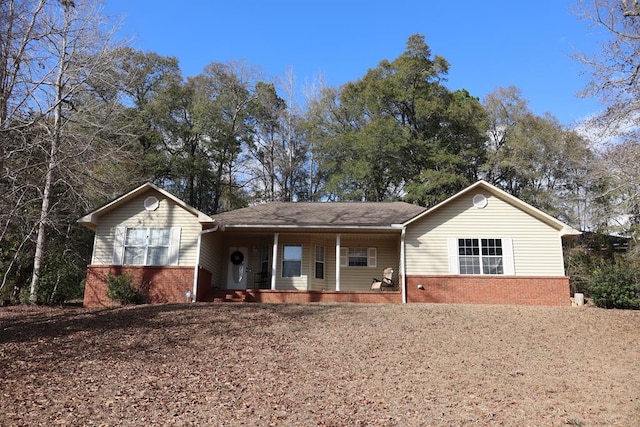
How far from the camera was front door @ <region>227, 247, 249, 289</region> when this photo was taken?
2011 centimetres

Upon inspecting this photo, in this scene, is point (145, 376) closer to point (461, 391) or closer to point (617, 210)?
point (461, 391)

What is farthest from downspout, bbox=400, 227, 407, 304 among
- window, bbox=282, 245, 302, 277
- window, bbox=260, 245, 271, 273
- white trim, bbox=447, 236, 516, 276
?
window, bbox=260, 245, 271, 273

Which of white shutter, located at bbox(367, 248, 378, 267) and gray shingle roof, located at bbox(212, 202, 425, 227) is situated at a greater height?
gray shingle roof, located at bbox(212, 202, 425, 227)

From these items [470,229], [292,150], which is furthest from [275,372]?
[292,150]

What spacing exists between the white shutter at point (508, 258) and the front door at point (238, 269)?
938 centimetres

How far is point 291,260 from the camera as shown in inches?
772

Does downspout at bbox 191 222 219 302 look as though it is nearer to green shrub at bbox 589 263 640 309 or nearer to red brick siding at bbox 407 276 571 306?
red brick siding at bbox 407 276 571 306

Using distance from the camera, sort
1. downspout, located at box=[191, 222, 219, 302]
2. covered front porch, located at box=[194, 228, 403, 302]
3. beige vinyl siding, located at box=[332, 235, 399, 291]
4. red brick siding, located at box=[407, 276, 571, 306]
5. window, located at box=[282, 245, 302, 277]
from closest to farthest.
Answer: red brick siding, located at box=[407, 276, 571, 306] < downspout, located at box=[191, 222, 219, 302] < covered front porch, located at box=[194, 228, 403, 302] < window, located at box=[282, 245, 302, 277] < beige vinyl siding, located at box=[332, 235, 399, 291]

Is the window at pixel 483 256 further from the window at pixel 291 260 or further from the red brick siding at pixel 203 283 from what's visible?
the red brick siding at pixel 203 283

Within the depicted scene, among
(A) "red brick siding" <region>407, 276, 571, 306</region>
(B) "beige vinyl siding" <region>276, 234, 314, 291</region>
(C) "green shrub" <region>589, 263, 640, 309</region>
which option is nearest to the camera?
(C) "green shrub" <region>589, 263, 640, 309</region>

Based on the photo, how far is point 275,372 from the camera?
9.49 metres

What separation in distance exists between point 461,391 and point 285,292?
9.91m

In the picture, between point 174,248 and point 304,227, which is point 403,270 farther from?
point 174,248

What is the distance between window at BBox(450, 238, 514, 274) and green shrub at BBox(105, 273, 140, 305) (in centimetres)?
1070
